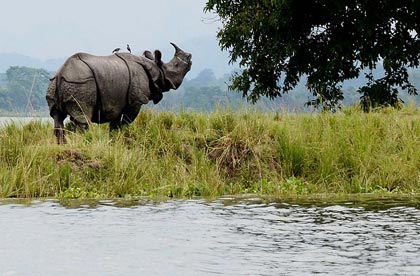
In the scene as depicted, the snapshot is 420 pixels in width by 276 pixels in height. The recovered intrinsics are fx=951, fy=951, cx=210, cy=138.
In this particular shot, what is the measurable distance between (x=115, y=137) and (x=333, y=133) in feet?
9.09

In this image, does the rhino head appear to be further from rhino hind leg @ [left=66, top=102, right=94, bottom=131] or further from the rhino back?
rhino hind leg @ [left=66, top=102, right=94, bottom=131]

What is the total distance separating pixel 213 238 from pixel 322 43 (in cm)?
1646

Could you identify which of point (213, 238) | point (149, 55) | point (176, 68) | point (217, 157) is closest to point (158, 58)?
point (149, 55)

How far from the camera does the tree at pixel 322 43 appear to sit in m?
20.0

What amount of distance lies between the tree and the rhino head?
5.24 metres

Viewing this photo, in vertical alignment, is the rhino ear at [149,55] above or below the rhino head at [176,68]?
above

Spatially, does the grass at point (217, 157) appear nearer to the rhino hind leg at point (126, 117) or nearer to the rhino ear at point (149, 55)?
the rhino hind leg at point (126, 117)

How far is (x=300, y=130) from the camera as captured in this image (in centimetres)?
1205

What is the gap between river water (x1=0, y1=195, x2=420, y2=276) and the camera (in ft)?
14.8

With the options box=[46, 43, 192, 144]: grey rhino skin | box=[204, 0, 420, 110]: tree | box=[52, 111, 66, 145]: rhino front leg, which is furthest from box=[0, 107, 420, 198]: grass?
box=[204, 0, 420, 110]: tree

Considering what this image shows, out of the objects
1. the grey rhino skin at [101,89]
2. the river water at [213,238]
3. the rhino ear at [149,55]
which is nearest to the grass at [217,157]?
the grey rhino skin at [101,89]

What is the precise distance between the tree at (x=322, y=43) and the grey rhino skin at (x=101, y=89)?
6.49 meters

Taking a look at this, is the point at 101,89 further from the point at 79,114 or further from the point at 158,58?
the point at 158,58

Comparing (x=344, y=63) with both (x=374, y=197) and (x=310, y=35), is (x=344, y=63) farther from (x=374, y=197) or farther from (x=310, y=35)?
(x=374, y=197)
